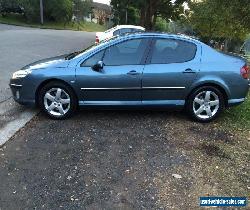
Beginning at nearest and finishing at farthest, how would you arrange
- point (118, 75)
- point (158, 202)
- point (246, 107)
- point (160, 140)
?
point (158, 202), point (160, 140), point (118, 75), point (246, 107)

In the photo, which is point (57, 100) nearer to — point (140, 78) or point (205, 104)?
point (140, 78)

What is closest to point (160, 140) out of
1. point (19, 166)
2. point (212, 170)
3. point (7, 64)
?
point (212, 170)

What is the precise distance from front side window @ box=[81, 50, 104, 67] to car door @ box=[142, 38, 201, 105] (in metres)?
0.82

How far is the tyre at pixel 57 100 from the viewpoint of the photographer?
6641 mm

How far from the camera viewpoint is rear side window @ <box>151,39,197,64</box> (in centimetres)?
→ 673

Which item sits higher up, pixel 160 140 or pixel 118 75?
pixel 118 75

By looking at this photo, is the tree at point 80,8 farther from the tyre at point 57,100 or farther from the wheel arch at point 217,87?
the wheel arch at point 217,87

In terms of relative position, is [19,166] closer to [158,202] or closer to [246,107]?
[158,202]

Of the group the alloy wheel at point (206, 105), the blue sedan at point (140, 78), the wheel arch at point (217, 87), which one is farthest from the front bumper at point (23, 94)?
the alloy wheel at point (206, 105)

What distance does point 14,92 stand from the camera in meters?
6.86

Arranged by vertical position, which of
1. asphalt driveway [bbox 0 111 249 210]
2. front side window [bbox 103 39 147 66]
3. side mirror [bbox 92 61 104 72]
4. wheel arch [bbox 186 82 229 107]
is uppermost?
front side window [bbox 103 39 147 66]

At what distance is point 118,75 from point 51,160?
6.89 feet

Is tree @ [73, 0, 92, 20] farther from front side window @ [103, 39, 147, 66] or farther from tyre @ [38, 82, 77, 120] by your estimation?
tyre @ [38, 82, 77, 120]

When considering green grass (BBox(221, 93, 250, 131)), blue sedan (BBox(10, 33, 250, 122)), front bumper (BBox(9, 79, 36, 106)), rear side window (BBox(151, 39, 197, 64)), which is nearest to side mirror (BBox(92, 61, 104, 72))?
blue sedan (BBox(10, 33, 250, 122))
